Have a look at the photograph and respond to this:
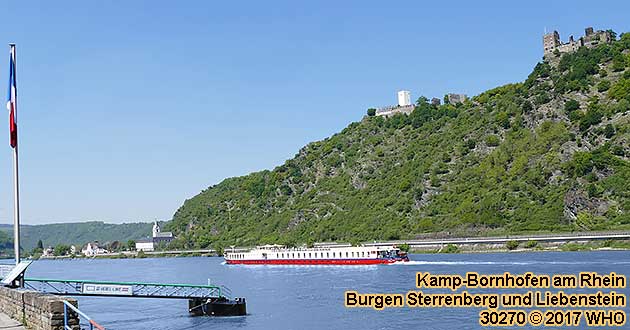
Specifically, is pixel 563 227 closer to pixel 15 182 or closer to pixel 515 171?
pixel 515 171

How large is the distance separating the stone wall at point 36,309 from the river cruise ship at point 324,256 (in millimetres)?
85252

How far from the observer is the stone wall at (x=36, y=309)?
2097cm

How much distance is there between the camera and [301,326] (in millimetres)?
46125

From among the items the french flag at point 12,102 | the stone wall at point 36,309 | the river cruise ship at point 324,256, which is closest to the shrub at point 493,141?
the river cruise ship at point 324,256

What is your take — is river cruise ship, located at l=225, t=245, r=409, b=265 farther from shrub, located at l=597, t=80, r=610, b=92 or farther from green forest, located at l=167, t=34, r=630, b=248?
shrub, located at l=597, t=80, r=610, b=92

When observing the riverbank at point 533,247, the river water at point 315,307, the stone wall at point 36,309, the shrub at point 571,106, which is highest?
the shrub at point 571,106

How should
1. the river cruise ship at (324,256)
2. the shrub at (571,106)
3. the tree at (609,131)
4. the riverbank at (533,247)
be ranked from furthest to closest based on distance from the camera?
the shrub at (571,106) < the tree at (609,131) < the riverbank at (533,247) < the river cruise ship at (324,256)

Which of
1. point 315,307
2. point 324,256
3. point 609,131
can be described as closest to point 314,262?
point 324,256

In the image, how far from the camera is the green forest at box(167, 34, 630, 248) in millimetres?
→ 136500

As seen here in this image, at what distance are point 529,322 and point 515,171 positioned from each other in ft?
380

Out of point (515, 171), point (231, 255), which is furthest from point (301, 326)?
point (515, 171)

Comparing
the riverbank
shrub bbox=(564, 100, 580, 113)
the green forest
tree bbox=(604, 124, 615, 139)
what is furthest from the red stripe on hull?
shrub bbox=(564, 100, 580, 113)

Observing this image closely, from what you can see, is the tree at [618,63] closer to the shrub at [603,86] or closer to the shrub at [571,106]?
the shrub at [603,86]

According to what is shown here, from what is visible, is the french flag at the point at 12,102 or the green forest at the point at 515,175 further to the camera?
the green forest at the point at 515,175
